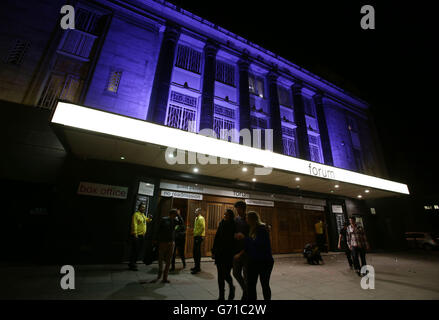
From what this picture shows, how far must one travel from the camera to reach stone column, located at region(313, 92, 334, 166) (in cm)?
1570

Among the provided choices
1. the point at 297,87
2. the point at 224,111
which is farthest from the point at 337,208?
the point at 224,111

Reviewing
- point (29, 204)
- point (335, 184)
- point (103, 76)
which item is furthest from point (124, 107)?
point (335, 184)

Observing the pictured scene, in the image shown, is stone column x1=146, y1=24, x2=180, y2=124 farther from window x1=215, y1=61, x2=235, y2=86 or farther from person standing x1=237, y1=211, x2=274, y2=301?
person standing x1=237, y1=211, x2=274, y2=301

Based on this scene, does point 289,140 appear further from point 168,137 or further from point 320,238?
point 168,137

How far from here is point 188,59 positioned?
13.1 m

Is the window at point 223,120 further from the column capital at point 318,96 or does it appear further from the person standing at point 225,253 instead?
the column capital at point 318,96

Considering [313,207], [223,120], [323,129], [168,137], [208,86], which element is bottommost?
[313,207]

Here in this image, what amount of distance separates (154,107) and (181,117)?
5.84 feet

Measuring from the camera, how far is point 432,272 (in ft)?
22.3

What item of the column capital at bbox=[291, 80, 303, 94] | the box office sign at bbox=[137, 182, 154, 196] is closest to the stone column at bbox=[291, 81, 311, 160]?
the column capital at bbox=[291, 80, 303, 94]

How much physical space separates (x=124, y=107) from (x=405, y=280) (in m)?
13.1

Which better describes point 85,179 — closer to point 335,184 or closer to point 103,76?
point 103,76

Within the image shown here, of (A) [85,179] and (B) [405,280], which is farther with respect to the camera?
(A) [85,179]

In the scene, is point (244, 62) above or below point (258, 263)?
above
